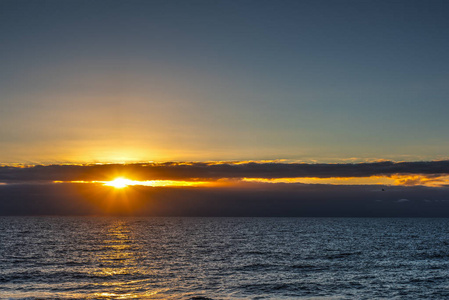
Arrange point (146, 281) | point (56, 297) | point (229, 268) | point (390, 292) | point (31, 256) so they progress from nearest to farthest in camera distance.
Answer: point (56, 297), point (390, 292), point (146, 281), point (229, 268), point (31, 256)

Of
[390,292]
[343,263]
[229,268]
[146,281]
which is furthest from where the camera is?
[343,263]

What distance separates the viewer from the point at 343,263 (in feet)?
223

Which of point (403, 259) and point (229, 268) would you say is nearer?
point (229, 268)

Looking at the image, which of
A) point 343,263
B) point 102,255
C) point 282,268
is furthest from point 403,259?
point 102,255

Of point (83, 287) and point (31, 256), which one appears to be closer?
point (83, 287)

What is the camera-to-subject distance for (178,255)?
7700cm

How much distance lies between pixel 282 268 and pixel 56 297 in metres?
32.7

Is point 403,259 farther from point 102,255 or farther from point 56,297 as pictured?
point 56,297

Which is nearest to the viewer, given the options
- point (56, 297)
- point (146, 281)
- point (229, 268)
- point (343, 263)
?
point (56, 297)

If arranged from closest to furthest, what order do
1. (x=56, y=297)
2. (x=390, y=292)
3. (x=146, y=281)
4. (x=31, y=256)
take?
(x=56, y=297) < (x=390, y=292) < (x=146, y=281) < (x=31, y=256)

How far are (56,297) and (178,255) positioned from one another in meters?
37.2

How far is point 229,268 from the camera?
60594 millimetres

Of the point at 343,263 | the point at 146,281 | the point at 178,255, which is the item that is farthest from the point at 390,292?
the point at 178,255

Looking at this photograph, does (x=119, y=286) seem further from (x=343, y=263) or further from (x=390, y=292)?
(x=343, y=263)
